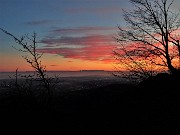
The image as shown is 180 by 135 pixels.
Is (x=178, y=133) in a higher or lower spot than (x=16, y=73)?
lower

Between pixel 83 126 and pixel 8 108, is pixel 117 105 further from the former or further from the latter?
pixel 8 108

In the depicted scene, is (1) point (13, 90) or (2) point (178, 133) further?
(1) point (13, 90)

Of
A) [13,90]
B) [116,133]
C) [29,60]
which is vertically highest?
[29,60]

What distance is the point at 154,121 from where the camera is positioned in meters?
16.3

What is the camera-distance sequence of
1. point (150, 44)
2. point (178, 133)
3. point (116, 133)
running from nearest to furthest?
1. point (178, 133)
2. point (116, 133)
3. point (150, 44)

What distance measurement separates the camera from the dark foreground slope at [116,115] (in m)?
16.3

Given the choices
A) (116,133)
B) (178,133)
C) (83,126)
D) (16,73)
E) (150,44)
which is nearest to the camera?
(178,133)

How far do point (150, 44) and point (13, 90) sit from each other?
11.7 m

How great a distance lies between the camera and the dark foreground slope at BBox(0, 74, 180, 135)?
53.4 ft

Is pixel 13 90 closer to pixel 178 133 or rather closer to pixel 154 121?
pixel 154 121

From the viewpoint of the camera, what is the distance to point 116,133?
53.3ft

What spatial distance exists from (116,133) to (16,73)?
1096cm

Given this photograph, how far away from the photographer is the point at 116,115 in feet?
61.2

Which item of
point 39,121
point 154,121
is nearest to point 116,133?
point 154,121
